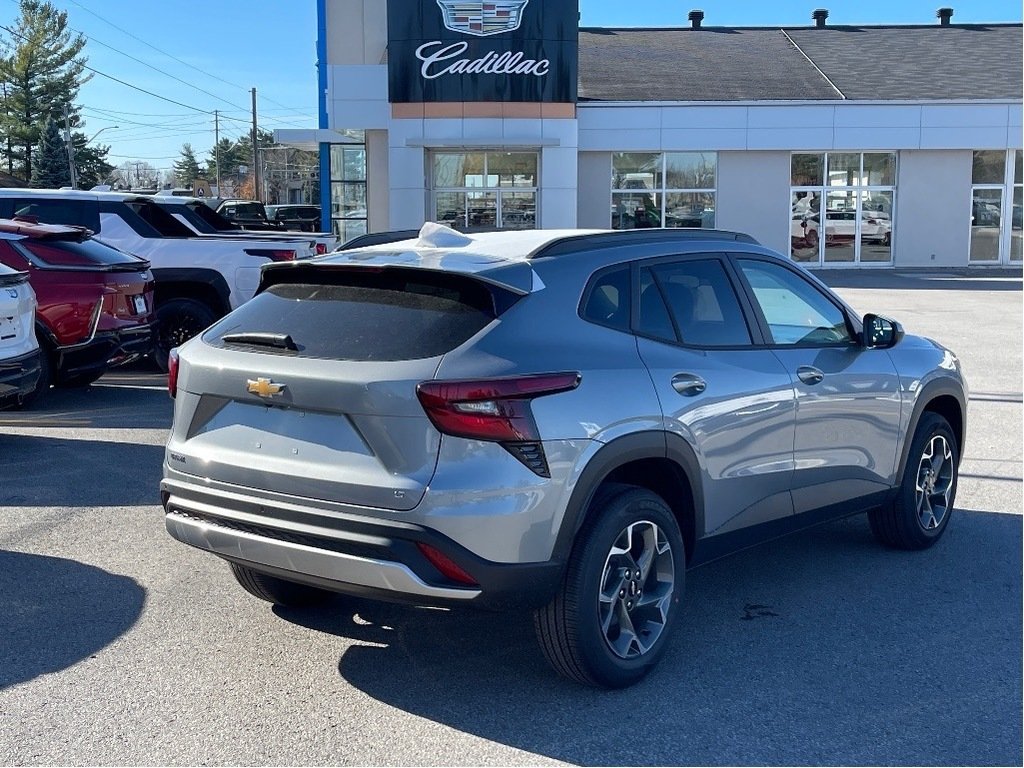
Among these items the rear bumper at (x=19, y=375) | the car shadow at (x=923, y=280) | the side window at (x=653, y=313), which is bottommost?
the car shadow at (x=923, y=280)

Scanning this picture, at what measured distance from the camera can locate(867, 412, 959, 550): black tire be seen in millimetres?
5988

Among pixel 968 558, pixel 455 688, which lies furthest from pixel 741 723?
pixel 968 558

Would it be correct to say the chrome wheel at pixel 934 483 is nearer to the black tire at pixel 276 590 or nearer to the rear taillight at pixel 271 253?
the black tire at pixel 276 590

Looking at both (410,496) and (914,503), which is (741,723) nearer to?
(410,496)

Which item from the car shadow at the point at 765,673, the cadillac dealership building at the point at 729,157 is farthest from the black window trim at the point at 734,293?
the cadillac dealership building at the point at 729,157

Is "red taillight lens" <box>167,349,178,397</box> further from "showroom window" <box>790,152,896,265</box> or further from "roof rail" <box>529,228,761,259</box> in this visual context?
"showroom window" <box>790,152,896,265</box>

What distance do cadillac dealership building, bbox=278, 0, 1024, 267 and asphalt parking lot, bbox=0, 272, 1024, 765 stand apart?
21.6m

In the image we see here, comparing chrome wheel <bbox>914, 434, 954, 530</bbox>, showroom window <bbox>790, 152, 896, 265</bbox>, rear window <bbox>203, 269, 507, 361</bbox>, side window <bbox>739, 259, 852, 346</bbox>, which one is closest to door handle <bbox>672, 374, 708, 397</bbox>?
side window <bbox>739, 259, 852, 346</bbox>

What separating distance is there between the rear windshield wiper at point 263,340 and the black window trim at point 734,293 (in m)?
1.37

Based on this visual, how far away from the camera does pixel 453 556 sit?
12.2 ft

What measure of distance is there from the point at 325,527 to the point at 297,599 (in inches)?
54.5

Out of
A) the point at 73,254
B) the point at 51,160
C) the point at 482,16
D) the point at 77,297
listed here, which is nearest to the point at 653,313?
the point at 77,297

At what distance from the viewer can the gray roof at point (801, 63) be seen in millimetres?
29766

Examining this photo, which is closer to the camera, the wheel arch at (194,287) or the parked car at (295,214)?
the wheel arch at (194,287)
